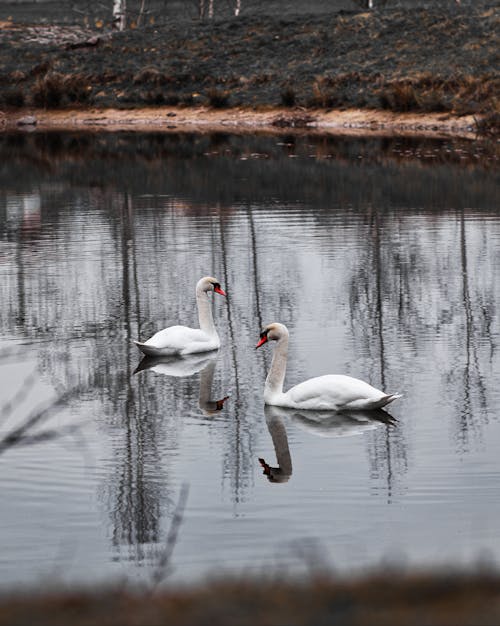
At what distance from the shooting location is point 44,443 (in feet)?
29.2

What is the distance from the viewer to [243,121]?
157ft

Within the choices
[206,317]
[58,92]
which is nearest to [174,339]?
[206,317]

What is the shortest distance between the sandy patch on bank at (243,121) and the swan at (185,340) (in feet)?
91.0

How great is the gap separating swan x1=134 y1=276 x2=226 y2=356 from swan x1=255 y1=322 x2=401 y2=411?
6.89 feet

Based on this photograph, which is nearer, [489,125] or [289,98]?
[489,125]

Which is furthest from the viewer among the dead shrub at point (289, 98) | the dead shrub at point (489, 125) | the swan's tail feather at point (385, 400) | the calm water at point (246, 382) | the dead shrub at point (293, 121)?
the dead shrub at point (289, 98)

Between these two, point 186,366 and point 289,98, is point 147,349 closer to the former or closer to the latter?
point 186,366

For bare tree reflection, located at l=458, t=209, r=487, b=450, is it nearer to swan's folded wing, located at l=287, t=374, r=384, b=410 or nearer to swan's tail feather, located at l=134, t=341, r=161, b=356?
swan's folded wing, located at l=287, t=374, r=384, b=410

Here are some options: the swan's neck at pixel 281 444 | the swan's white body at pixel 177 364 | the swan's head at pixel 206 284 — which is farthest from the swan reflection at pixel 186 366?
the swan's neck at pixel 281 444

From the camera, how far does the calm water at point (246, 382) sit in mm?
6703

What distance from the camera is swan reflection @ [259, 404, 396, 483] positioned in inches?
355

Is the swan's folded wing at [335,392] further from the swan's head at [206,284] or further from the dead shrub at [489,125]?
the dead shrub at [489,125]

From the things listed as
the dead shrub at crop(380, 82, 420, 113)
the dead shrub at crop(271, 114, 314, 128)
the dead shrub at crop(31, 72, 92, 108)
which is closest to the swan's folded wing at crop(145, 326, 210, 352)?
the dead shrub at crop(380, 82, 420, 113)

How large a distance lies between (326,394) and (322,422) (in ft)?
0.71
